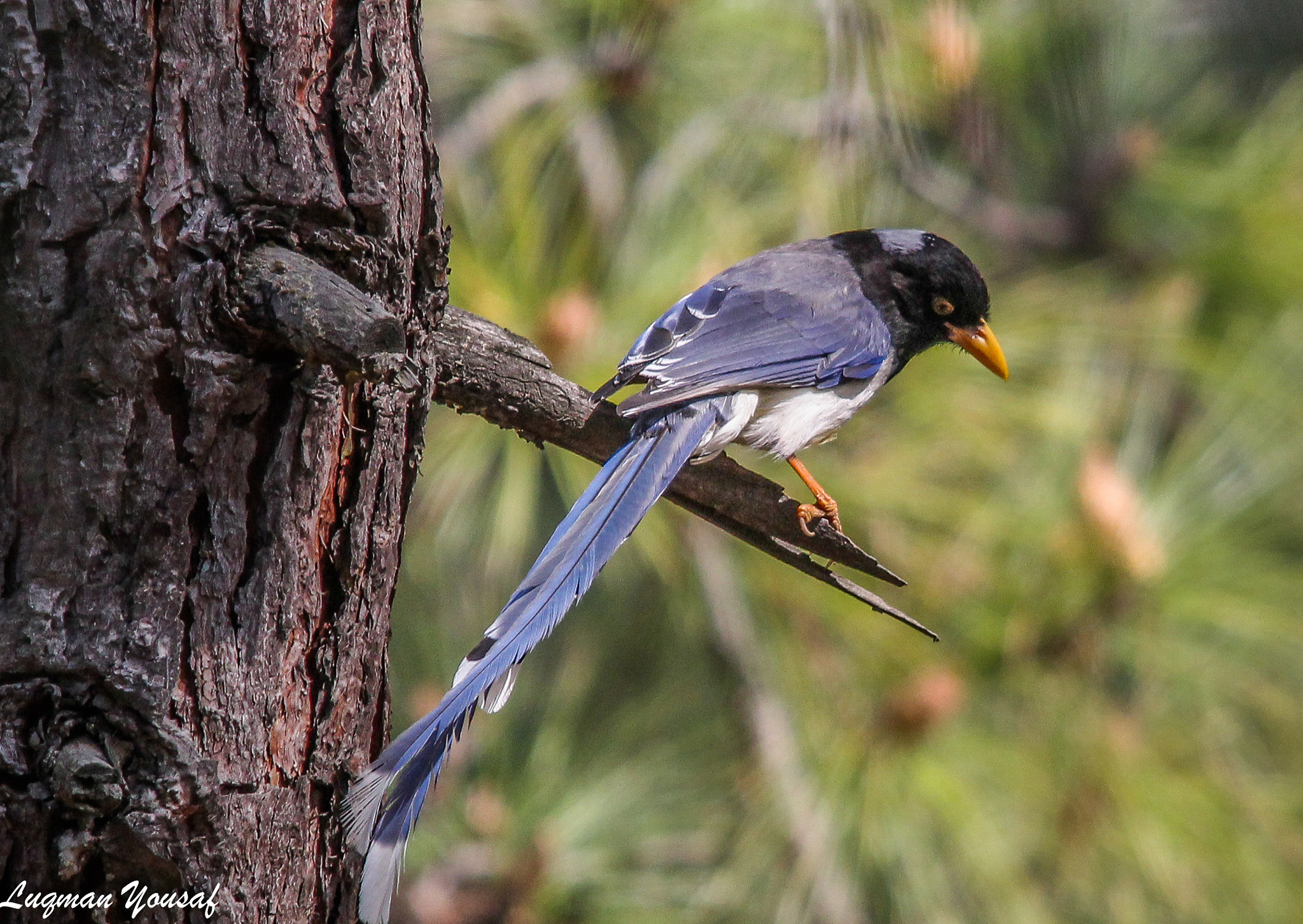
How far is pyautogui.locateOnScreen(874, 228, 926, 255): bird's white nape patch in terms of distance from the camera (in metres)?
3.22

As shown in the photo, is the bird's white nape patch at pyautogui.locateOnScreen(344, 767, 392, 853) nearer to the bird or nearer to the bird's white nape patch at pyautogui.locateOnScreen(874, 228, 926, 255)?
the bird

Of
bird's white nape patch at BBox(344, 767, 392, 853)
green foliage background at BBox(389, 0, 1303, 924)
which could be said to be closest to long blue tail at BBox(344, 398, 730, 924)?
bird's white nape patch at BBox(344, 767, 392, 853)

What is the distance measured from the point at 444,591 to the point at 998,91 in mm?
2820

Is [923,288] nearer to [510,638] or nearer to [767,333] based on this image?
[767,333]

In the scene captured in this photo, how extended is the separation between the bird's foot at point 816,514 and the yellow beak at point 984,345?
593 mm

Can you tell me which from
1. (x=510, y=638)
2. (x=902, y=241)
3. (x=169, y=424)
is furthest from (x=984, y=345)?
(x=169, y=424)

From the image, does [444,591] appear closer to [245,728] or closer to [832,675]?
[832,675]

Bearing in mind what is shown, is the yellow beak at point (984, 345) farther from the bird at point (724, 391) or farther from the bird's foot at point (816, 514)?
the bird's foot at point (816, 514)

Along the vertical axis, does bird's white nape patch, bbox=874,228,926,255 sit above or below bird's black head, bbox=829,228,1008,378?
above

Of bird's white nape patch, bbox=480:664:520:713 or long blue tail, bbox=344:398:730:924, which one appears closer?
long blue tail, bbox=344:398:730:924

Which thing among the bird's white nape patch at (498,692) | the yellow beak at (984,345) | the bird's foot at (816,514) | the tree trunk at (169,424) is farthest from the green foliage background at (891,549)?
the tree trunk at (169,424)

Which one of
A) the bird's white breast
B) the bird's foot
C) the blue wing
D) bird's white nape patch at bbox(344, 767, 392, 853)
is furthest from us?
the bird's white breast

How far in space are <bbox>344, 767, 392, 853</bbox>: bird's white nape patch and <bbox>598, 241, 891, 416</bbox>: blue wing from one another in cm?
98

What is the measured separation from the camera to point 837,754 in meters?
3.68
